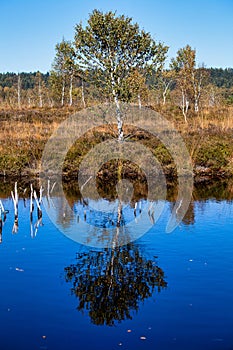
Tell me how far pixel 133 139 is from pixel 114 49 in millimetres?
6595

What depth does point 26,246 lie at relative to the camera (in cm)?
Result: 1530

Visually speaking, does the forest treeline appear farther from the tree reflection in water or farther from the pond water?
the tree reflection in water

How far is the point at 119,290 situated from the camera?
1175cm

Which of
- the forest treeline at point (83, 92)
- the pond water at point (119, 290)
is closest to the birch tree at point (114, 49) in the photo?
the forest treeline at point (83, 92)

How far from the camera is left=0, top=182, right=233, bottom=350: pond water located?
9.36 metres

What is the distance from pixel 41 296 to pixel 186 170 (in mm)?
22910

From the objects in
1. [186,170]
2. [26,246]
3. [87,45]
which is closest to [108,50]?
[87,45]

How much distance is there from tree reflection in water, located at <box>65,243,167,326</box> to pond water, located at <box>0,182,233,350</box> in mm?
24

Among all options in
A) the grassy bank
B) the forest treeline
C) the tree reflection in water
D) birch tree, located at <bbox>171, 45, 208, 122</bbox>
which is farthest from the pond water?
birch tree, located at <bbox>171, 45, 208, 122</bbox>

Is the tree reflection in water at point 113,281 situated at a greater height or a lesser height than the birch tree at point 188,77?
lesser

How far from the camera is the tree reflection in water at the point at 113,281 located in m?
10.7

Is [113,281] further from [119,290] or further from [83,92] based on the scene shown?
[83,92]

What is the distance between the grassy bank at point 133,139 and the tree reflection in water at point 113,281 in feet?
60.1

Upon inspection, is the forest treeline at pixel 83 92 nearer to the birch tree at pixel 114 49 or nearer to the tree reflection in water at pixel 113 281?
the birch tree at pixel 114 49
